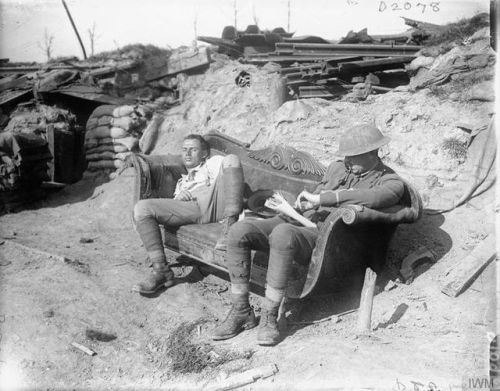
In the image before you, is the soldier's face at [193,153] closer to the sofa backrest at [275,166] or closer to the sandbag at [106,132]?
the sofa backrest at [275,166]

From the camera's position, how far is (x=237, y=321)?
12.5ft

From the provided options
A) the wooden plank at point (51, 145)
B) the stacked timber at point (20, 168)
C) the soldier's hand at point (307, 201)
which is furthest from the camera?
the wooden plank at point (51, 145)

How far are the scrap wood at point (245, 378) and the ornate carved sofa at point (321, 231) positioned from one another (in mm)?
743

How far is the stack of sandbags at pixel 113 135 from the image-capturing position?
29.2 ft

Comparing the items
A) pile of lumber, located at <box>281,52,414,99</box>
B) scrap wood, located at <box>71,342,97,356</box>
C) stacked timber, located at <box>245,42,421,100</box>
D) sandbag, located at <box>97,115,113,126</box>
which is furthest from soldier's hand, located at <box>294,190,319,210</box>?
sandbag, located at <box>97,115,113,126</box>

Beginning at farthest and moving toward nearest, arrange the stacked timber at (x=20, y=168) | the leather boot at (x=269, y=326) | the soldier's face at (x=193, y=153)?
the stacked timber at (x=20, y=168)
the soldier's face at (x=193, y=153)
the leather boot at (x=269, y=326)

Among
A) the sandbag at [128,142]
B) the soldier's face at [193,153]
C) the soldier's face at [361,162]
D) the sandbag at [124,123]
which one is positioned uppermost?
the soldier's face at [361,162]

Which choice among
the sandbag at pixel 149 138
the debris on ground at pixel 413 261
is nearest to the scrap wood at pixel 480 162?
the debris on ground at pixel 413 261

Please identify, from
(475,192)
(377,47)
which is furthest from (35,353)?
(377,47)

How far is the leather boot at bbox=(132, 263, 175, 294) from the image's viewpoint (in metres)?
4.55

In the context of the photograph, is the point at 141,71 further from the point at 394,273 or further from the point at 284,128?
the point at 394,273

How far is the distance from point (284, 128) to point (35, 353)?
4.47 m

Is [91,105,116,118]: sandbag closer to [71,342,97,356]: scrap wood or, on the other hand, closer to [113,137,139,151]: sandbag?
[113,137,139,151]: sandbag

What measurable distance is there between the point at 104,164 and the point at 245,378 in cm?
664
